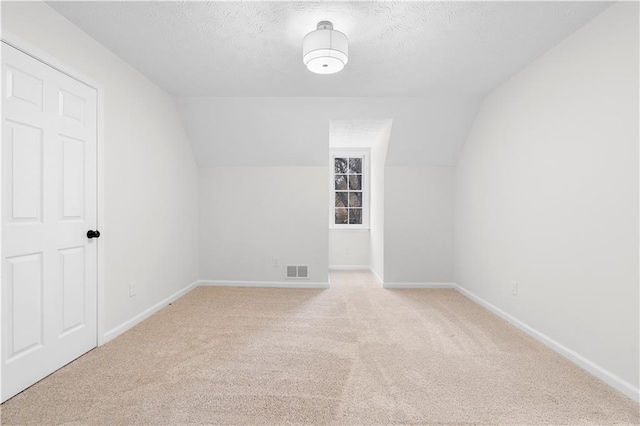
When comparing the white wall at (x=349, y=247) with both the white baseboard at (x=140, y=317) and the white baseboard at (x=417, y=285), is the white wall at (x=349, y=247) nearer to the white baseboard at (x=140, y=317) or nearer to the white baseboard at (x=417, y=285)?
the white baseboard at (x=417, y=285)

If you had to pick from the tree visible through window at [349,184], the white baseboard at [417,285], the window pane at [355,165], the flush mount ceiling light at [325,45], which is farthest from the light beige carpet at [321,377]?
the window pane at [355,165]

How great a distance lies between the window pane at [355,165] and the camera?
6125 millimetres

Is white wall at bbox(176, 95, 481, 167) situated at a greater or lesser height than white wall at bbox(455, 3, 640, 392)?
greater

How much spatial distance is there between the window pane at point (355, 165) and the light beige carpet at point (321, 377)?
3367 mm

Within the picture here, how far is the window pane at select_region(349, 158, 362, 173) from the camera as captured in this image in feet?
20.1

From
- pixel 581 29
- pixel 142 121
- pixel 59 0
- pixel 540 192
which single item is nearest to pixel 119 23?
pixel 59 0

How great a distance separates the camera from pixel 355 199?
613 centimetres

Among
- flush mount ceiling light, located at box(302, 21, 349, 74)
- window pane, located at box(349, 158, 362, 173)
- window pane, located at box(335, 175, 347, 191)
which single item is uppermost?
flush mount ceiling light, located at box(302, 21, 349, 74)

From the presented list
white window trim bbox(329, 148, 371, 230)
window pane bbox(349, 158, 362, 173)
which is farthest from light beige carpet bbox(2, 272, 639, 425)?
window pane bbox(349, 158, 362, 173)

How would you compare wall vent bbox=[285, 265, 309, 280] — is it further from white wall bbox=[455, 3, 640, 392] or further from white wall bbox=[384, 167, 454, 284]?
white wall bbox=[455, 3, 640, 392]

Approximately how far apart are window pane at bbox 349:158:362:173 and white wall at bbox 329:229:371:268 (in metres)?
1.12

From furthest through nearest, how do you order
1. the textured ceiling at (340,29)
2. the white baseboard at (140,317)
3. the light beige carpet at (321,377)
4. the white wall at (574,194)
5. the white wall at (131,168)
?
the white baseboard at (140,317) < the white wall at (131,168) < the textured ceiling at (340,29) < the white wall at (574,194) < the light beige carpet at (321,377)

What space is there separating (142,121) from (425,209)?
352 centimetres

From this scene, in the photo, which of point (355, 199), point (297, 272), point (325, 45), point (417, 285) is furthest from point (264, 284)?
point (325, 45)
